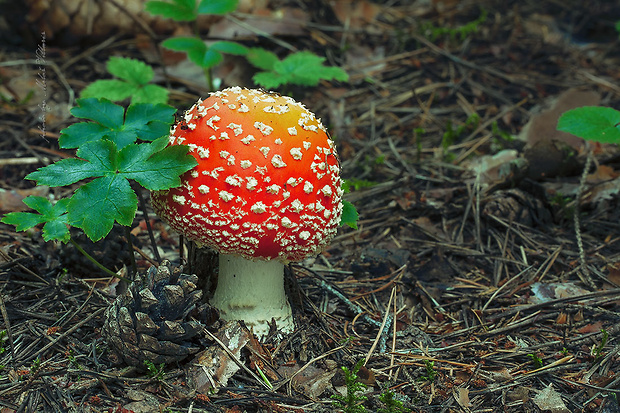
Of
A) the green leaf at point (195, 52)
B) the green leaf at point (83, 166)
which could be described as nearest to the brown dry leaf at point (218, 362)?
the green leaf at point (83, 166)

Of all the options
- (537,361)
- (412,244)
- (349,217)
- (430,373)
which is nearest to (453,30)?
(412,244)

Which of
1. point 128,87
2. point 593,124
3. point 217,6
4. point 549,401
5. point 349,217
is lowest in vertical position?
point 549,401

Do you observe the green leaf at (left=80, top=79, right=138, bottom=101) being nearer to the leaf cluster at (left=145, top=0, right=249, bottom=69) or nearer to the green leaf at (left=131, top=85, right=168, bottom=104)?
the green leaf at (left=131, top=85, right=168, bottom=104)

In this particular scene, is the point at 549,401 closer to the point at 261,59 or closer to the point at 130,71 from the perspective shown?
the point at 261,59

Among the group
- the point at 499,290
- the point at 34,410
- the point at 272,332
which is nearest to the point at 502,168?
the point at 499,290

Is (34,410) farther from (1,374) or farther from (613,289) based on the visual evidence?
(613,289)

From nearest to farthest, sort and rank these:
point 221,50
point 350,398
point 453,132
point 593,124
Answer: point 350,398
point 593,124
point 221,50
point 453,132
